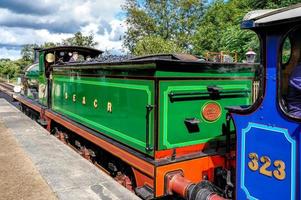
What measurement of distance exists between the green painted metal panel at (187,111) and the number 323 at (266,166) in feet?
4.11

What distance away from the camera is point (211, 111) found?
495 cm

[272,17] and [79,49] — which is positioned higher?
[79,49]

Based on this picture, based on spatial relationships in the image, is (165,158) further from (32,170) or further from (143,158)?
(32,170)

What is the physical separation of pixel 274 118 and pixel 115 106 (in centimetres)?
273

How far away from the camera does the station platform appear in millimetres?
4879

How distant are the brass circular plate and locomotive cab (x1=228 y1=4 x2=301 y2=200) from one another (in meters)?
1.37

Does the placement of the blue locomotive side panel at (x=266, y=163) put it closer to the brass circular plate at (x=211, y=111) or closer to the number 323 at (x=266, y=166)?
the number 323 at (x=266, y=166)

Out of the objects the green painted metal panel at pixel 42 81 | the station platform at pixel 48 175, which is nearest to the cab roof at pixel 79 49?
the green painted metal panel at pixel 42 81

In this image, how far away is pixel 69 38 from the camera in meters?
37.0

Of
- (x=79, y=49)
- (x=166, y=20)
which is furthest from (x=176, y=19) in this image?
(x=79, y=49)

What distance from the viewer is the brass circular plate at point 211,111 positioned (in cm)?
487

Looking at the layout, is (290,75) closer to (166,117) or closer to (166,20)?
(166,117)

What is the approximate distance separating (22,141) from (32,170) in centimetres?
239

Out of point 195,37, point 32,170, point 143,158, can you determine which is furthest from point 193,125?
point 195,37
